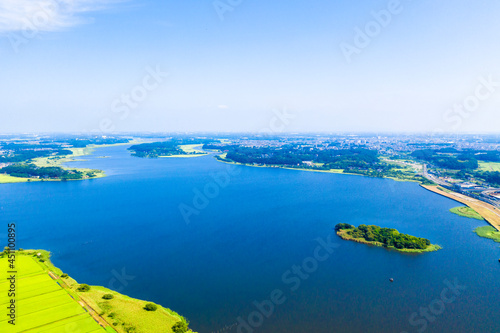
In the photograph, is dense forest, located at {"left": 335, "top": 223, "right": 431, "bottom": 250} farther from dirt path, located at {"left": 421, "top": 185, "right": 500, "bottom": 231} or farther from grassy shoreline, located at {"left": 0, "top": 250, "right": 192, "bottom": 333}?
grassy shoreline, located at {"left": 0, "top": 250, "right": 192, "bottom": 333}

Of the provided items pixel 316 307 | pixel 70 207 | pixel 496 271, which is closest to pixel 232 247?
pixel 316 307

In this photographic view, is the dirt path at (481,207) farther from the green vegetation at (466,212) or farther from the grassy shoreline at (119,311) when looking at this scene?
the grassy shoreline at (119,311)

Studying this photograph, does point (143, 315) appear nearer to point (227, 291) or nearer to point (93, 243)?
point (227, 291)

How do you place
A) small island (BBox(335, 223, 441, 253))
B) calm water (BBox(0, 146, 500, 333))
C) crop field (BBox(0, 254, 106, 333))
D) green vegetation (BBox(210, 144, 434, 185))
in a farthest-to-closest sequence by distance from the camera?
green vegetation (BBox(210, 144, 434, 185)), small island (BBox(335, 223, 441, 253)), calm water (BBox(0, 146, 500, 333)), crop field (BBox(0, 254, 106, 333))

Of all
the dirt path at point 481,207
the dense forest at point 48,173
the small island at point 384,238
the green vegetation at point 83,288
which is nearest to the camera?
the green vegetation at point 83,288

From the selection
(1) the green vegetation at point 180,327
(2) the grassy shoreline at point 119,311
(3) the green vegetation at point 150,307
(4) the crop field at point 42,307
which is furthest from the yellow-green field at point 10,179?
(1) the green vegetation at point 180,327

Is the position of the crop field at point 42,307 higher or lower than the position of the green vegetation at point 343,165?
lower

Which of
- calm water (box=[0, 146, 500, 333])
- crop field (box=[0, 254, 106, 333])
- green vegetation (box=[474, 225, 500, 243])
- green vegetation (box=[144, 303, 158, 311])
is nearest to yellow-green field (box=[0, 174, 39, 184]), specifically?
calm water (box=[0, 146, 500, 333])
